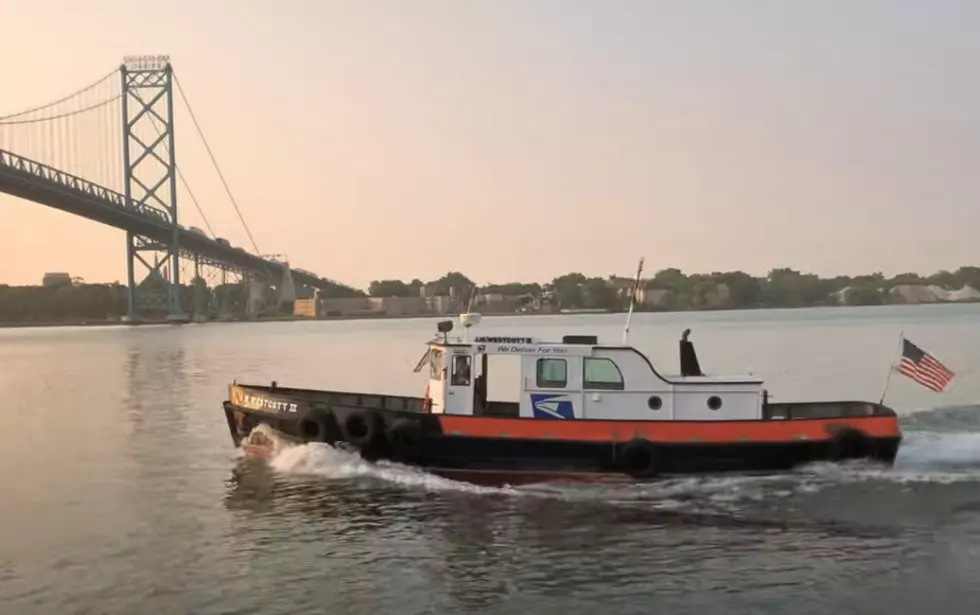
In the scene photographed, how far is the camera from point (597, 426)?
12.1 m

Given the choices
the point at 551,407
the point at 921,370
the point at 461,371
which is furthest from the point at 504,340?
the point at 921,370

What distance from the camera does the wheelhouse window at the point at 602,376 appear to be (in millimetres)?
12305

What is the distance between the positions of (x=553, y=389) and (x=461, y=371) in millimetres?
1161

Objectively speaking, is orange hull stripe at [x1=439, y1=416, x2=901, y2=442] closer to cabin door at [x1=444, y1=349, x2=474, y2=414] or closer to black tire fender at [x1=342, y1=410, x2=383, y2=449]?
cabin door at [x1=444, y1=349, x2=474, y2=414]

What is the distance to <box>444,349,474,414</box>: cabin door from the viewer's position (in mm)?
12586

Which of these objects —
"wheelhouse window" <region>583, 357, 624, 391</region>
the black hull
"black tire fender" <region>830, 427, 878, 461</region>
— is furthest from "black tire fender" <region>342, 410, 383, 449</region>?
"black tire fender" <region>830, 427, 878, 461</region>

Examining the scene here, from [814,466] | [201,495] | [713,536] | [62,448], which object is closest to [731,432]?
[814,466]

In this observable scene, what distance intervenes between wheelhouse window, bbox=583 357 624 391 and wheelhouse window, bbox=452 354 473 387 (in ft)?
4.68

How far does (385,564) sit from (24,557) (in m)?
3.65

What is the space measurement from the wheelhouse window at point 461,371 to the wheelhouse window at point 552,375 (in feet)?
2.92

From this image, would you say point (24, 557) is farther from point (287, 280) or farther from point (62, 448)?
point (287, 280)

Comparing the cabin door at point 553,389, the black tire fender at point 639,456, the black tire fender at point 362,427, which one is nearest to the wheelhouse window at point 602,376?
the cabin door at point 553,389

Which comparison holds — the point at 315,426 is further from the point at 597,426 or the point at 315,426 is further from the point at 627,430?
the point at 627,430

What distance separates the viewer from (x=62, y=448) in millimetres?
18188
